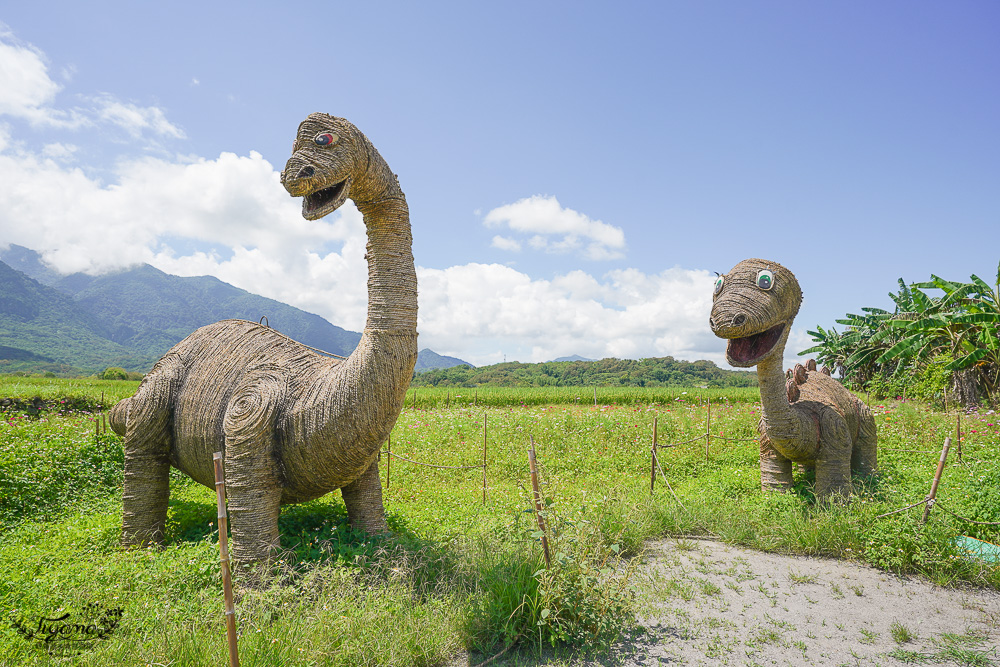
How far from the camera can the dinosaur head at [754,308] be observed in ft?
16.1

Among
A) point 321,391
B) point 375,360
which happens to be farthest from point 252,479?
point 375,360

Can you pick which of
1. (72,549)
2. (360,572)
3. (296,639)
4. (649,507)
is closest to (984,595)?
(649,507)

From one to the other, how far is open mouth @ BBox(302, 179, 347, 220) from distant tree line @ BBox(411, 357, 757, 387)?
112ft

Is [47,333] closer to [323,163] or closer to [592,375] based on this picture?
[592,375]

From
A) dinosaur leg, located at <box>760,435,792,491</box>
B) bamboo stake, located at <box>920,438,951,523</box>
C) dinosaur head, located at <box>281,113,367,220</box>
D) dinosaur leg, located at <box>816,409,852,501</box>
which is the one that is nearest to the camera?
dinosaur head, located at <box>281,113,367,220</box>

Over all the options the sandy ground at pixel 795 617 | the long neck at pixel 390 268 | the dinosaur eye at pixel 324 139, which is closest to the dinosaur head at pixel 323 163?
Answer: the dinosaur eye at pixel 324 139

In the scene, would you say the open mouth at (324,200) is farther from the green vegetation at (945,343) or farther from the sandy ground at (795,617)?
the green vegetation at (945,343)

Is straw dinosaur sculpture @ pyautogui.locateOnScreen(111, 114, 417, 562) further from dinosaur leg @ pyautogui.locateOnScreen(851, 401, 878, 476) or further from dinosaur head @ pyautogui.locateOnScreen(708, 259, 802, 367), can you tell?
dinosaur leg @ pyautogui.locateOnScreen(851, 401, 878, 476)

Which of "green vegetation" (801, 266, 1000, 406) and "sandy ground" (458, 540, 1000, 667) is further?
"green vegetation" (801, 266, 1000, 406)

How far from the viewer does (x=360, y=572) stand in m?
3.67

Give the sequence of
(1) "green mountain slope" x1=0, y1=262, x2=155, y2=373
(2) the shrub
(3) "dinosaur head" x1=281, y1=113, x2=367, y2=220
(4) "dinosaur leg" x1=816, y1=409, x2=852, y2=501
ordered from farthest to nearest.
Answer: (1) "green mountain slope" x1=0, y1=262, x2=155, y2=373 → (2) the shrub → (4) "dinosaur leg" x1=816, y1=409, x2=852, y2=501 → (3) "dinosaur head" x1=281, y1=113, x2=367, y2=220

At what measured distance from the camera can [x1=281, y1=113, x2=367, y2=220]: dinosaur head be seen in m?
3.26

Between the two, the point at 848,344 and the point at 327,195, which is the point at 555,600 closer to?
the point at 327,195

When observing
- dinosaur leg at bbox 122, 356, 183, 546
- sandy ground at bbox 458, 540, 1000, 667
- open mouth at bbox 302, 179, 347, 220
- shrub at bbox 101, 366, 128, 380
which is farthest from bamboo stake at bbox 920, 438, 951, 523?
shrub at bbox 101, 366, 128, 380
